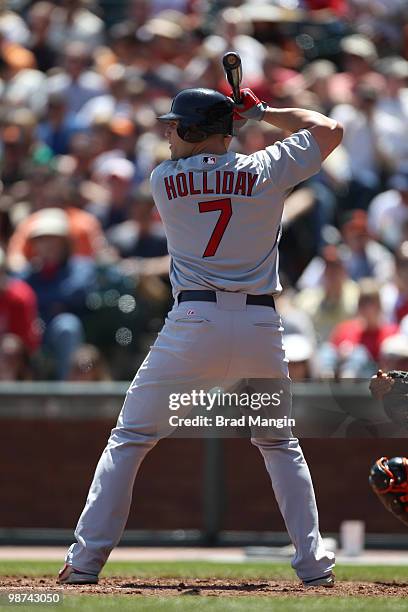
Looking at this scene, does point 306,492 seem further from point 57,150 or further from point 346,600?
point 57,150

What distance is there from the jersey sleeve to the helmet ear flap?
0.28m

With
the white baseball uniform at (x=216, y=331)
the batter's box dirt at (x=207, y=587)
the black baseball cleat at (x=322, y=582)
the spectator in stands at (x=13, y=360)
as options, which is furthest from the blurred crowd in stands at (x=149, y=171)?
the white baseball uniform at (x=216, y=331)

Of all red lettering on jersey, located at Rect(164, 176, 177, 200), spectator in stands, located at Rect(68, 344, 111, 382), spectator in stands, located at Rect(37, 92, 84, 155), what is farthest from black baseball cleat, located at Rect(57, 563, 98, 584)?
spectator in stands, located at Rect(37, 92, 84, 155)

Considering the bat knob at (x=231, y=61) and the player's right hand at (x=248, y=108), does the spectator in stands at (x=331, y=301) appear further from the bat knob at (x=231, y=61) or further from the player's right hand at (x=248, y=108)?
the bat knob at (x=231, y=61)

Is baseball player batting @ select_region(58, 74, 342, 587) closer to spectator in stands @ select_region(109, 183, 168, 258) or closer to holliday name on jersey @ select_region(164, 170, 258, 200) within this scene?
holliday name on jersey @ select_region(164, 170, 258, 200)

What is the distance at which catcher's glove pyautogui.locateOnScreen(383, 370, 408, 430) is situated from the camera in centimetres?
605

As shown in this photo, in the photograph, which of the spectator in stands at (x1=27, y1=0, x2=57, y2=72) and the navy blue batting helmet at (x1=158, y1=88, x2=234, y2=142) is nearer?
the navy blue batting helmet at (x1=158, y1=88, x2=234, y2=142)

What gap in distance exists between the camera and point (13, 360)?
10688 mm

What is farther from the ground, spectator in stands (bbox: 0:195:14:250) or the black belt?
the black belt

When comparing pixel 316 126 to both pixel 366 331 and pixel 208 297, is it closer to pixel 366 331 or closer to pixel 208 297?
pixel 208 297

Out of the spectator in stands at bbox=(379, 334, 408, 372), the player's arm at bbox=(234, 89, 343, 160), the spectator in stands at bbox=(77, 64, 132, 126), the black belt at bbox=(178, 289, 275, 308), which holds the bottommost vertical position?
the spectator in stands at bbox=(379, 334, 408, 372)

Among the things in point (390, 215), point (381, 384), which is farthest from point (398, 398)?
point (390, 215)

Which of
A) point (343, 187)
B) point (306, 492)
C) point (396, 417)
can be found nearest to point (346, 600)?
point (306, 492)

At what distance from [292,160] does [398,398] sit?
1186 mm
